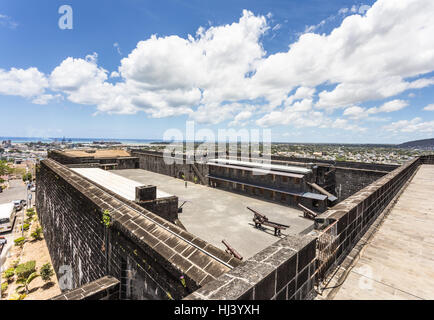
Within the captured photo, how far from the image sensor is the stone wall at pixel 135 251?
11.2 ft

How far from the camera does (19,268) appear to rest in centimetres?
1555

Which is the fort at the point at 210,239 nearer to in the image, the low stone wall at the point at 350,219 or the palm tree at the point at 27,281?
the low stone wall at the point at 350,219

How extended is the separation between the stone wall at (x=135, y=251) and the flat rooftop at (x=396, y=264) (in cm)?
195

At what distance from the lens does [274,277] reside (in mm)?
2205

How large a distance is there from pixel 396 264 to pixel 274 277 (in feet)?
9.26

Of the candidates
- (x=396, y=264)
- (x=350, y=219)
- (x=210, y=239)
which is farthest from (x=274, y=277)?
(x=210, y=239)

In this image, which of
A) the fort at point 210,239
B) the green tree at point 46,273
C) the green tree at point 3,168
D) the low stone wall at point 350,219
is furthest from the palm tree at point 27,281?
the green tree at point 3,168

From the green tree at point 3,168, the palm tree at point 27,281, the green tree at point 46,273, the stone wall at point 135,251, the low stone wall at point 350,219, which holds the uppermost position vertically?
the low stone wall at point 350,219

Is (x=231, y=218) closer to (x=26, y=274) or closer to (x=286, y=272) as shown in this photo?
(x=286, y=272)

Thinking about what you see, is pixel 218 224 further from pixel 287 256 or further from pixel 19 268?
pixel 19 268

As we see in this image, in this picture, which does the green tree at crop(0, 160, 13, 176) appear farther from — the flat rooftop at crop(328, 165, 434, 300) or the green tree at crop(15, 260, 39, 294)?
the flat rooftop at crop(328, 165, 434, 300)

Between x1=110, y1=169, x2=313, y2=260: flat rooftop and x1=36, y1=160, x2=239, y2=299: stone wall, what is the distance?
600cm
